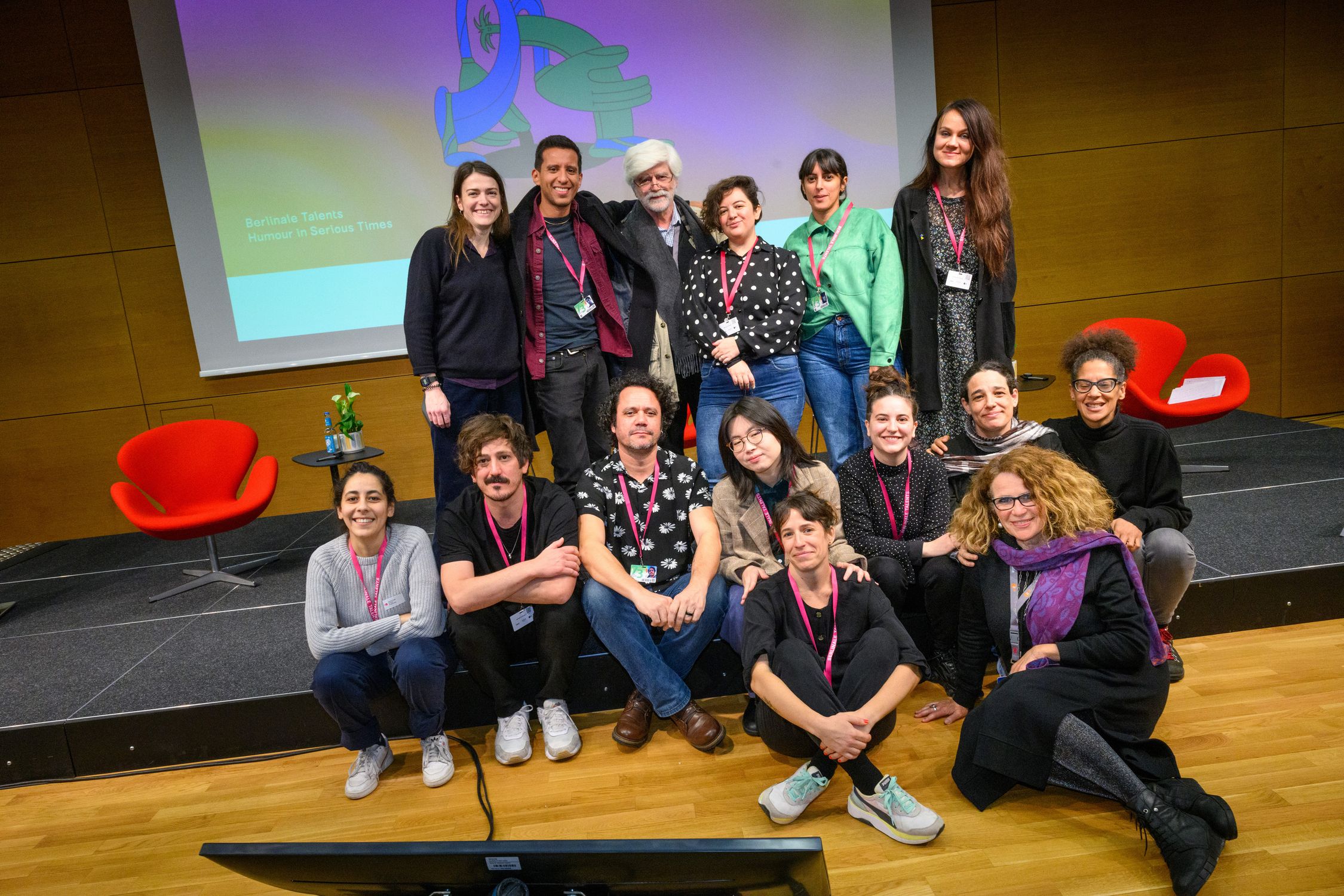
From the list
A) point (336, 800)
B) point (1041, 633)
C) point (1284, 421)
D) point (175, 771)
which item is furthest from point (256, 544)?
point (1284, 421)

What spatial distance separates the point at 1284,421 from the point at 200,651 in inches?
238

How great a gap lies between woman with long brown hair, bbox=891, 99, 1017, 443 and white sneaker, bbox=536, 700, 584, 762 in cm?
157

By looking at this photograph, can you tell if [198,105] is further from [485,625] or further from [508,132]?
[485,625]

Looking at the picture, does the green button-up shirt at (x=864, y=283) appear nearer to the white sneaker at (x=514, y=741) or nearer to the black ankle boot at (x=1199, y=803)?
the black ankle boot at (x=1199, y=803)

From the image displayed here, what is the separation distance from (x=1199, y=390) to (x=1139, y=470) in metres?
2.08

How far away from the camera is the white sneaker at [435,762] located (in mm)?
2271

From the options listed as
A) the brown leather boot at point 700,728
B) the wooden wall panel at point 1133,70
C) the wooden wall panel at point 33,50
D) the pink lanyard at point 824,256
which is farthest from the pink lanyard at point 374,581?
the wooden wall panel at point 1133,70

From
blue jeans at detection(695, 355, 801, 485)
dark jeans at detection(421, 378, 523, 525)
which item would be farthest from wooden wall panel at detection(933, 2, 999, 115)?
dark jeans at detection(421, 378, 523, 525)

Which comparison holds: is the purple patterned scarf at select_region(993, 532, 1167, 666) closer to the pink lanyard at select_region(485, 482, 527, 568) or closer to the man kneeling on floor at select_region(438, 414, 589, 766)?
the man kneeling on floor at select_region(438, 414, 589, 766)

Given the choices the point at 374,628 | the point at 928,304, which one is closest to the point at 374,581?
the point at 374,628

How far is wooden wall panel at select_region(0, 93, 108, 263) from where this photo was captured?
468cm

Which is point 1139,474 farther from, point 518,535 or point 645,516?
point 518,535

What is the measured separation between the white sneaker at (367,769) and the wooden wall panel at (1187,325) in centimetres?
445

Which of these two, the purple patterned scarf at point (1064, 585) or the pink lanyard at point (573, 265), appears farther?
Result: the pink lanyard at point (573, 265)
